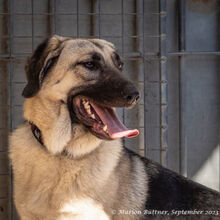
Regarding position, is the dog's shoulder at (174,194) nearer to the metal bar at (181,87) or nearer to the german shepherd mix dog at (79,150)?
the german shepherd mix dog at (79,150)

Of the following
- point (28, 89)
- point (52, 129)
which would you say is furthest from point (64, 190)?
point (28, 89)

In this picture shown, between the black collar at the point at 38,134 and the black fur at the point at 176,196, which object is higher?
the black collar at the point at 38,134

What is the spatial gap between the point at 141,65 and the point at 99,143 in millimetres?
1771

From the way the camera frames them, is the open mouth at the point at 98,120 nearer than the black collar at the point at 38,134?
Yes

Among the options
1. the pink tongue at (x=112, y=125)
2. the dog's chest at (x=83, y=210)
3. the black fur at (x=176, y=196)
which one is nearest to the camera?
the dog's chest at (x=83, y=210)

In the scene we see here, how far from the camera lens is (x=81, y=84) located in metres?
2.55

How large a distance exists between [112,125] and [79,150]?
0.31 meters

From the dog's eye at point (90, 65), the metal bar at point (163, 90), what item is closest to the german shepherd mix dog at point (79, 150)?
the dog's eye at point (90, 65)

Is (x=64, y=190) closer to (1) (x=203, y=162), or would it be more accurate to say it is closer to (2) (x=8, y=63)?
(2) (x=8, y=63)

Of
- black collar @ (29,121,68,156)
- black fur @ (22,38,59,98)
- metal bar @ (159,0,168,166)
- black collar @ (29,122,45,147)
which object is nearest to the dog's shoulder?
black collar @ (29,121,68,156)

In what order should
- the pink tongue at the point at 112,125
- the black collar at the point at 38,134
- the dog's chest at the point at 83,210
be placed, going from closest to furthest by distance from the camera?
1. the dog's chest at the point at 83,210
2. the pink tongue at the point at 112,125
3. the black collar at the point at 38,134

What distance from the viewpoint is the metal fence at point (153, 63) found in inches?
162

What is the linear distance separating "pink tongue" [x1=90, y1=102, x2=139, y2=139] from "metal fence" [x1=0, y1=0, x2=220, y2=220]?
1.60 meters

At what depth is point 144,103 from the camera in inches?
166
